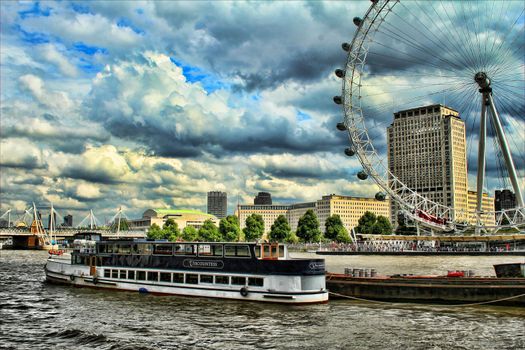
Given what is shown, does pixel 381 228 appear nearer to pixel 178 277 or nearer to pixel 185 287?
pixel 178 277

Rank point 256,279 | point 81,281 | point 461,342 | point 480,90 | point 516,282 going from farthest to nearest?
point 480,90
point 81,281
point 256,279
point 516,282
point 461,342

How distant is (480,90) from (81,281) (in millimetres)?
64566

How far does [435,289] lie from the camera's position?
4259 centimetres

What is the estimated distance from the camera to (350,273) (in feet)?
164

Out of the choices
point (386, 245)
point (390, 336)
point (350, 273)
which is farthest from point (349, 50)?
point (386, 245)

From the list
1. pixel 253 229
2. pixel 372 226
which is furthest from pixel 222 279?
pixel 372 226

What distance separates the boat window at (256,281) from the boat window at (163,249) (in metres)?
9.63

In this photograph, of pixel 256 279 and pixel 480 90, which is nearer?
pixel 256 279

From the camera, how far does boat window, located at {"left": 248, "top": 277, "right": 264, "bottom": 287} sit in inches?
1761

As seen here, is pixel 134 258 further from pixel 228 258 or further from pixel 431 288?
pixel 431 288

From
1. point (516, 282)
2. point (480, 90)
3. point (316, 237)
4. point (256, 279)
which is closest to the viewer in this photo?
point (516, 282)

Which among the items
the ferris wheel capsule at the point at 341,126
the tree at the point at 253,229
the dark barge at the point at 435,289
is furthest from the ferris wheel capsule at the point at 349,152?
the tree at the point at 253,229

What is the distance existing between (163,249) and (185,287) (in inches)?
193

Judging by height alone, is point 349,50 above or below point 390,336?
above
